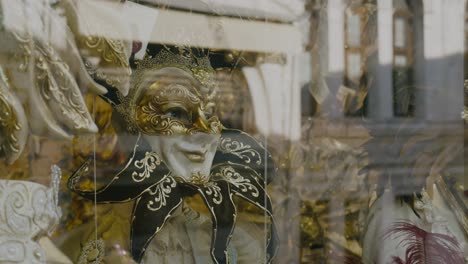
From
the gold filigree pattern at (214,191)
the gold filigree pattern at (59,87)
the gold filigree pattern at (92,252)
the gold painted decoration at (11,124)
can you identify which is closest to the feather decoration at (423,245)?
the gold filigree pattern at (214,191)

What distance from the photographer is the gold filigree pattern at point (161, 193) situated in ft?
4.93

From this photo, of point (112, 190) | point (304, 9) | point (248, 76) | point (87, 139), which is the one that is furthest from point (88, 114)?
point (304, 9)

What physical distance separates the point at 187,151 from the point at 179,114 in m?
0.10

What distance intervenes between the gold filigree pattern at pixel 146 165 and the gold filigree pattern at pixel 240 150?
0.18 meters

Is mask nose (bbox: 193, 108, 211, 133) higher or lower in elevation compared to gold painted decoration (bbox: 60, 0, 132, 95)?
lower

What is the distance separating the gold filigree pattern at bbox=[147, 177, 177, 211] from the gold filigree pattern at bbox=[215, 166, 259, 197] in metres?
0.13

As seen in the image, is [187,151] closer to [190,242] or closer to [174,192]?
[174,192]

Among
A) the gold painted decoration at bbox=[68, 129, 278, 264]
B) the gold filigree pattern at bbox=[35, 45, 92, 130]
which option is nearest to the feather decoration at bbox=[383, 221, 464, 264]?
the gold painted decoration at bbox=[68, 129, 278, 264]

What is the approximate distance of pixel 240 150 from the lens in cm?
163

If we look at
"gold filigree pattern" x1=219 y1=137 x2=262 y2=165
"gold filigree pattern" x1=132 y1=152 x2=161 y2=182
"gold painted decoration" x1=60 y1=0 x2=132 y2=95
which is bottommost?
"gold filigree pattern" x1=132 y1=152 x2=161 y2=182

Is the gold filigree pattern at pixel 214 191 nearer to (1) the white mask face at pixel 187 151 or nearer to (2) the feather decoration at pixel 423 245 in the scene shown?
(1) the white mask face at pixel 187 151

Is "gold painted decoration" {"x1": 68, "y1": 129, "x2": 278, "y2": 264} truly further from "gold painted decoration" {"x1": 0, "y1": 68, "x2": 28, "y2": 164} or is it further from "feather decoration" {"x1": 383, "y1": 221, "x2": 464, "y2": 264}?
"feather decoration" {"x1": 383, "y1": 221, "x2": 464, "y2": 264}

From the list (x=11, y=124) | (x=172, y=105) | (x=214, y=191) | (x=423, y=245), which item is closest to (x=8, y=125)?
(x=11, y=124)

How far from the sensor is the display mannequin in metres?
1.49
